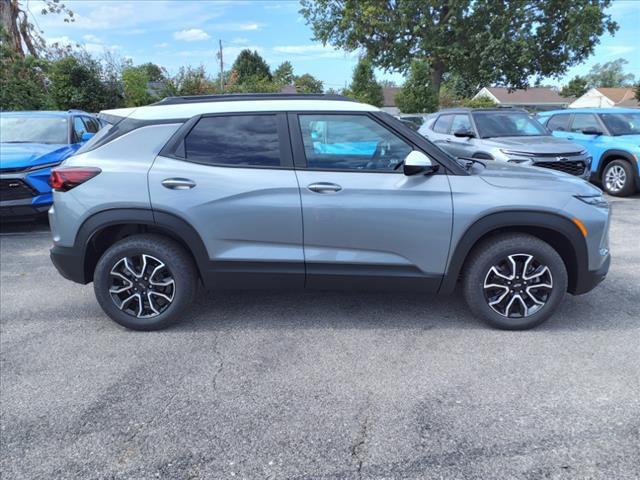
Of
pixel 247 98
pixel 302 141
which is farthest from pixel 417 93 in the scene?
pixel 302 141

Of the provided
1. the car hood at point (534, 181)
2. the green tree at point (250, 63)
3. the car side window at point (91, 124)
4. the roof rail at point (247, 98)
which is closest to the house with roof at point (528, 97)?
the green tree at point (250, 63)

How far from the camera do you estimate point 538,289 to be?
3.56m

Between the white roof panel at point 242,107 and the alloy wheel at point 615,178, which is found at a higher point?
the white roof panel at point 242,107

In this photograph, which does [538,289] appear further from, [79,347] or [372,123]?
[79,347]

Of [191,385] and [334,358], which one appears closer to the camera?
[191,385]

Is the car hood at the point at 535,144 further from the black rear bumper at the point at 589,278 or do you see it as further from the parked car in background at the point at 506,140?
the black rear bumper at the point at 589,278

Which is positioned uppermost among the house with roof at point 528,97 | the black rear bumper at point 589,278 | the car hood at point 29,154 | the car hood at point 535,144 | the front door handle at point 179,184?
the house with roof at point 528,97

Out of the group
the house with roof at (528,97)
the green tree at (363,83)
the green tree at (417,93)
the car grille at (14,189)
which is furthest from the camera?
the house with roof at (528,97)

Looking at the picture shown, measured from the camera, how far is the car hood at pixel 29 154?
21.2ft

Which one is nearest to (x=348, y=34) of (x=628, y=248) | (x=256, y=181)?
(x=628, y=248)

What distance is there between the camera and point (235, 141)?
359cm

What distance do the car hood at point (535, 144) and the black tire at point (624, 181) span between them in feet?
5.76

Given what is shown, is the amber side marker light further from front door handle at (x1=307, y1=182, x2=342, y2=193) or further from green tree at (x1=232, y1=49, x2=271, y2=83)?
green tree at (x1=232, y1=49, x2=271, y2=83)

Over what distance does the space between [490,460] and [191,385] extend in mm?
1773
